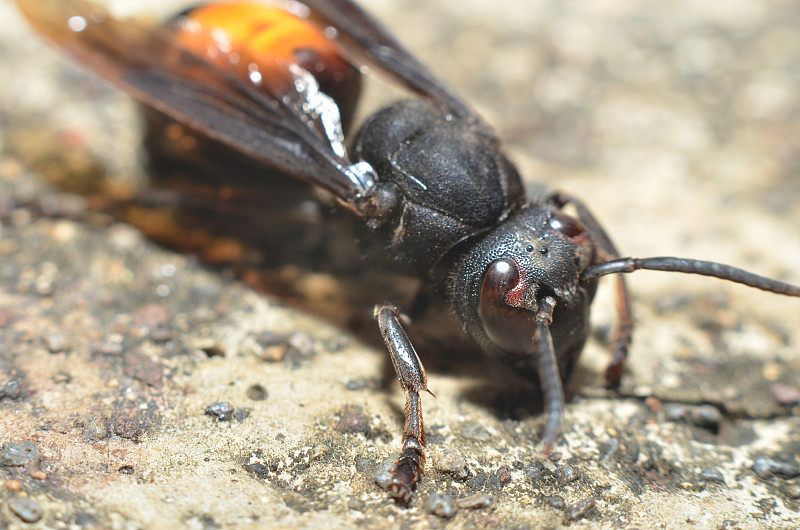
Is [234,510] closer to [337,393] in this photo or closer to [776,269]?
[337,393]

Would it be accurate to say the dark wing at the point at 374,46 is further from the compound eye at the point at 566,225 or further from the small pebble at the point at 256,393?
the small pebble at the point at 256,393

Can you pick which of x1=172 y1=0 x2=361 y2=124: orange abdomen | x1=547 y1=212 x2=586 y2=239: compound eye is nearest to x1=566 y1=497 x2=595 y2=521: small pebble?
x1=547 y1=212 x2=586 y2=239: compound eye

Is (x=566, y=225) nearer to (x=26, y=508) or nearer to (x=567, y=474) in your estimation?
(x=567, y=474)

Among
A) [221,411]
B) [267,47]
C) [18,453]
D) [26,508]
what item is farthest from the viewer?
[267,47]

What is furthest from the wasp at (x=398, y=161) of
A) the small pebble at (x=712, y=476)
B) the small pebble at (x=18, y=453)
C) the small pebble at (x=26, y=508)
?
the small pebble at (x=18, y=453)

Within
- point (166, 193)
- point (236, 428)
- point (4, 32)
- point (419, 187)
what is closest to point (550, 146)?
point (419, 187)

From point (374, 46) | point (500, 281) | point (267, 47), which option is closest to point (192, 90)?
point (267, 47)
